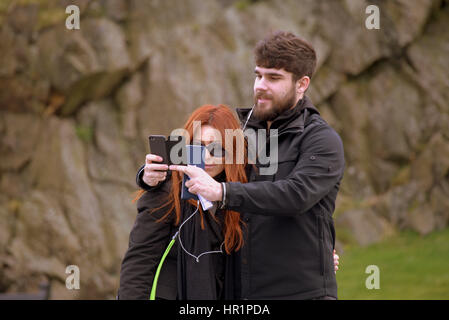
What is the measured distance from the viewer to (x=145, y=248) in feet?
8.73

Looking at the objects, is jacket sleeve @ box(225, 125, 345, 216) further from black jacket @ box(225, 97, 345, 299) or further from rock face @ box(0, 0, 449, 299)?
rock face @ box(0, 0, 449, 299)

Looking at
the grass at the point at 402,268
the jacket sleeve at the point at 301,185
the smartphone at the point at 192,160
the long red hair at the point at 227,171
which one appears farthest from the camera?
the grass at the point at 402,268

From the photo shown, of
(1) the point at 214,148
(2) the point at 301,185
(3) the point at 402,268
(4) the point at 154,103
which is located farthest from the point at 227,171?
(4) the point at 154,103

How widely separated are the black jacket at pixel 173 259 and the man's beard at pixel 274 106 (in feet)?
1.70

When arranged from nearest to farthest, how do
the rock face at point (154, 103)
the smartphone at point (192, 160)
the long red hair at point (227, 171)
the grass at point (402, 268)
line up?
the smartphone at point (192, 160), the long red hair at point (227, 171), the grass at point (402, 268), the rock face at point (154, 103)

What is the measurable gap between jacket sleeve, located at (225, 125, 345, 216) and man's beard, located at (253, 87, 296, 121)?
0.19 m

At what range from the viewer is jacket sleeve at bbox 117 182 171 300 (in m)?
2.62

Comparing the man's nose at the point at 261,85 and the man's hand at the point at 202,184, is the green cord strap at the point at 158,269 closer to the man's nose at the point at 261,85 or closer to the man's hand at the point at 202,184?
the man's hand at the point at 202,184

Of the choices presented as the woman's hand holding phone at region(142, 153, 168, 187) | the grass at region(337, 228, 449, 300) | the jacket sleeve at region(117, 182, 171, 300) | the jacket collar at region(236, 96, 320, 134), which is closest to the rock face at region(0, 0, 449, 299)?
the grass at region(337, 228, 449, 300)

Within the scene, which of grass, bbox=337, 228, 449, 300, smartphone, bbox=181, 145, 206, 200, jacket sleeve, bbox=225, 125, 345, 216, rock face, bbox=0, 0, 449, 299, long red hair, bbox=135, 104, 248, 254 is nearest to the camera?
jacket sleeve, bbox=225, 125, 345, 216

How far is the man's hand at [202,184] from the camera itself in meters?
2.39

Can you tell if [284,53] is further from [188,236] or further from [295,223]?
[188,236]

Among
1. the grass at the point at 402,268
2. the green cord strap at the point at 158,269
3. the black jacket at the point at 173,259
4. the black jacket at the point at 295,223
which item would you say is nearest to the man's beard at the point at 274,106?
the black jacket at the point at 295,223

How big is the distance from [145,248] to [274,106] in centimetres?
93
